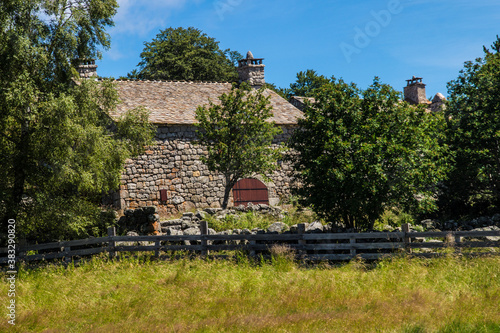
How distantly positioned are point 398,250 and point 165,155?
1326cm

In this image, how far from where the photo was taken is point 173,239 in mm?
13852

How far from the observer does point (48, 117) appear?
43.5ft

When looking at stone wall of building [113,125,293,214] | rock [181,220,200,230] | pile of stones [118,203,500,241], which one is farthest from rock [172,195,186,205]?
rock [181,220,200,230]

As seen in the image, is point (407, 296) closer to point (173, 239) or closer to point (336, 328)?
point (336, 328)

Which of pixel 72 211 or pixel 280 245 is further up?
pixel 72 211

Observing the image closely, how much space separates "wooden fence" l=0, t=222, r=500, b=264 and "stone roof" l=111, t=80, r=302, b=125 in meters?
8.82

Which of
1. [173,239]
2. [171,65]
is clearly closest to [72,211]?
[173,239]

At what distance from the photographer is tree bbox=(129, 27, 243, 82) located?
3856cm

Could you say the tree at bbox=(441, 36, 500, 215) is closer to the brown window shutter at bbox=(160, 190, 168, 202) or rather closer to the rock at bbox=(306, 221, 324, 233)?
the rock at bbox=(306, 221, 324, 233)

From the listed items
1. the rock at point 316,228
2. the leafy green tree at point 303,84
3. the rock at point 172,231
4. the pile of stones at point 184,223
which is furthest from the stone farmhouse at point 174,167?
the leafy green tree at point 303,84

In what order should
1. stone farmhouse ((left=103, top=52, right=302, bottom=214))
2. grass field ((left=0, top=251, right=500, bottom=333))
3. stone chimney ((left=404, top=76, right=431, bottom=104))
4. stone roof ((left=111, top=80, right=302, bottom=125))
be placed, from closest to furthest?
1. grass field ((left=0, top=251, right=500, bottom=333))
2. stone farmhouse ((left=103, top=52, right=302, bottom=214))
3. stone roof ((left=111, top=80, right=302, bottom=125))
4. stone chimney ((left=404, top=76, right=431, bottom=104))

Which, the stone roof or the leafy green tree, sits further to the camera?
the leafy green tree

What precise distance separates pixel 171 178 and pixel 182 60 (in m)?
18.1

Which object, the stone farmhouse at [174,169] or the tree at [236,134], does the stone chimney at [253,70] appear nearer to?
the stone farmhouse at [174,169]
